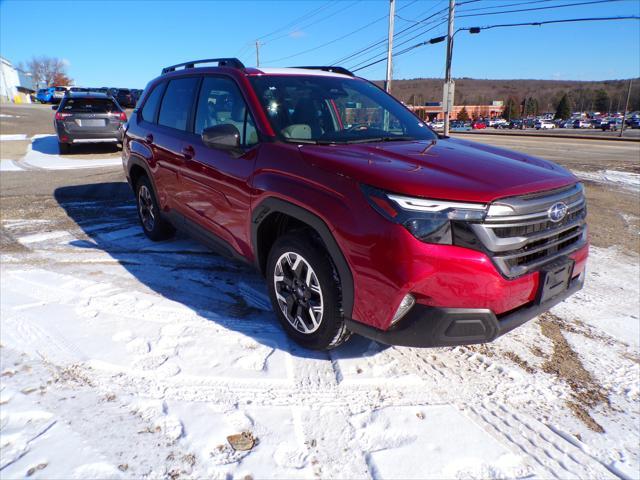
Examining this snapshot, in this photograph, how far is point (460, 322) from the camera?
2.29 meters

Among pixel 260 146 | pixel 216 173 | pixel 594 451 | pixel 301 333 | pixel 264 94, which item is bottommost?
pixel 594 451

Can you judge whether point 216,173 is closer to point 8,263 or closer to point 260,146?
point 260,146

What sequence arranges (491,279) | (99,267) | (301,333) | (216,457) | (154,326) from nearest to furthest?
(216,457) < (491,279) < (301,333) < (154,326) < (99,267)

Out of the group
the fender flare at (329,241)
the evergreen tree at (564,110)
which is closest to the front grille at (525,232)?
the fender flare at (329,241)

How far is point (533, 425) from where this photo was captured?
239 centimetres

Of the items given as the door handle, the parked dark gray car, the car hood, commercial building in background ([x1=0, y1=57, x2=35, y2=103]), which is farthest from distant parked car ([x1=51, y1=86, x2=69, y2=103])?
the car hood

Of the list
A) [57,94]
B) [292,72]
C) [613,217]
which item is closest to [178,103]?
[292,72]

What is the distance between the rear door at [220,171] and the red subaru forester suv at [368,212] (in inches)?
0.6

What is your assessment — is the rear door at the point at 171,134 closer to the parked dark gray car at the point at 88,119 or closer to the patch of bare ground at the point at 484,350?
the patch of bare ground at the point at 484,350

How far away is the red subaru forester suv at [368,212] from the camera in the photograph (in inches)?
89.0

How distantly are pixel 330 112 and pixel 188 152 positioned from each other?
50.8 inches

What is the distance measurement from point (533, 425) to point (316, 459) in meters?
1.15

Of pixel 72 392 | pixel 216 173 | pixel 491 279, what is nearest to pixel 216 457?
pixel 72 392

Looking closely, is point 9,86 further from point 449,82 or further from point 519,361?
point 519,361
